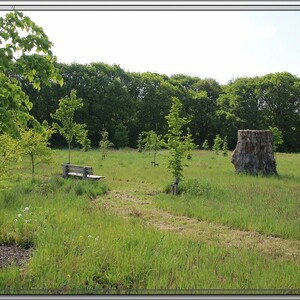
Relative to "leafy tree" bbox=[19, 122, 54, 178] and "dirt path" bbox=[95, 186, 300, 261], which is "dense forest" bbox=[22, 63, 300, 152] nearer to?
"leafy tree" bbox=[19, 122, 54, 178]

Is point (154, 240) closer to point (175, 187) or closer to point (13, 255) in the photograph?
point (13, 255)

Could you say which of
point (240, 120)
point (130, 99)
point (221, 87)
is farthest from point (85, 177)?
point (221, 87)

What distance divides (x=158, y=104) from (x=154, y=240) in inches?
1821

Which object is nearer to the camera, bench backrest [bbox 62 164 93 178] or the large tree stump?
bench backrest [bbox 62 164 93 178]

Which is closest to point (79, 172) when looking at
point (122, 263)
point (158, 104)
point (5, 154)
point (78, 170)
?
point (78, 170)

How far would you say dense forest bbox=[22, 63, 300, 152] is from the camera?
44594mm

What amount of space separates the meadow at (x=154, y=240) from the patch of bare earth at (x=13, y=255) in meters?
0.19

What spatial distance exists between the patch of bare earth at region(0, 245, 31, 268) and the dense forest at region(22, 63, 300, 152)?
35756 mm

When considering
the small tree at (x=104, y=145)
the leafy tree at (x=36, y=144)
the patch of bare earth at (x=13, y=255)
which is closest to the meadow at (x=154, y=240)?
the patch of bare earth at (x=13, y=255)

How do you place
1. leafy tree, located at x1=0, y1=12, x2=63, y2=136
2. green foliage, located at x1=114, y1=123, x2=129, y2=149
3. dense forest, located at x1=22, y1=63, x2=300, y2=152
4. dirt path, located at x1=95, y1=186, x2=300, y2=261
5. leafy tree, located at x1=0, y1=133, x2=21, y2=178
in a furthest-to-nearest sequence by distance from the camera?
1. dense forest, located at x1=22, y1=63, x2=300, y2=152
2. green foliage, located at x1=114, y1=123, x2=129, y2=149
3. leafy tree, located at x1=0, y1=133, x2=21, y2=178
4. dirt path, located at x1=95, y1=186, x2=300, y2=261
5. leafy tree, located at x1=0, y1=12, x2=63, y2=136

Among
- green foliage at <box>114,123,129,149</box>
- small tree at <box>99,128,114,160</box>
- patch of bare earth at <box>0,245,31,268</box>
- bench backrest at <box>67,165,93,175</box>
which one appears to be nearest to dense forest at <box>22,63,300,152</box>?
green foliage at <box>114,123,129,149</box>

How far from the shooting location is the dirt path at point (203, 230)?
653cm

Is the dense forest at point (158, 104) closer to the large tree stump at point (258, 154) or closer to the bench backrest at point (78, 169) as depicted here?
the large tree stump at point (258, 154)

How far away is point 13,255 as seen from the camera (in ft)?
18.4
